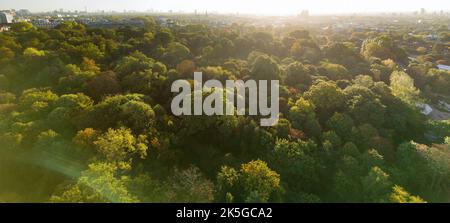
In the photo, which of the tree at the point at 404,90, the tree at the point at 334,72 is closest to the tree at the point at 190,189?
the tree at the point at 404,90

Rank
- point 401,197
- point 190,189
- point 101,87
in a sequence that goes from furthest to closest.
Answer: point 101,87 → point 401,197 → point 190,189

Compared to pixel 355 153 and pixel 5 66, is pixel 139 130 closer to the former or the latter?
pixel 355 153

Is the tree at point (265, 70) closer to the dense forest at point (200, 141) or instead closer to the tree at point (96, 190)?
the dense forest at point (200, 141)

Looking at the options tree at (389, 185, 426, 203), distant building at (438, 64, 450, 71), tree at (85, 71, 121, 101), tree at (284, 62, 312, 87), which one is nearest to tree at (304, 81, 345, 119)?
tree at (284, 62, 312, 87)

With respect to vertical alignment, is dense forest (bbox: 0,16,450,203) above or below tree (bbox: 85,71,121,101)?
below

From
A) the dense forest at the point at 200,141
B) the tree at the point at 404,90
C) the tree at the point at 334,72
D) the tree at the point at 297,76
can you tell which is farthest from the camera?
the tree at the point at 334,72

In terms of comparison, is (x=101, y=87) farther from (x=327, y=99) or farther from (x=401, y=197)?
(x=401, y=197)

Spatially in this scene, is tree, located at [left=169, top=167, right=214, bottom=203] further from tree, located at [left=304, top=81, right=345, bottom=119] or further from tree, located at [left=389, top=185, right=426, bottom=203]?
tree, located at [left=304, top=81, right=345, bottom=119]

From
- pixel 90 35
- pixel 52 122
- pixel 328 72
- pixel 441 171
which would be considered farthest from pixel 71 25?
pixel 441 171

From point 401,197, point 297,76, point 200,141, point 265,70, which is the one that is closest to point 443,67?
point 297,76
